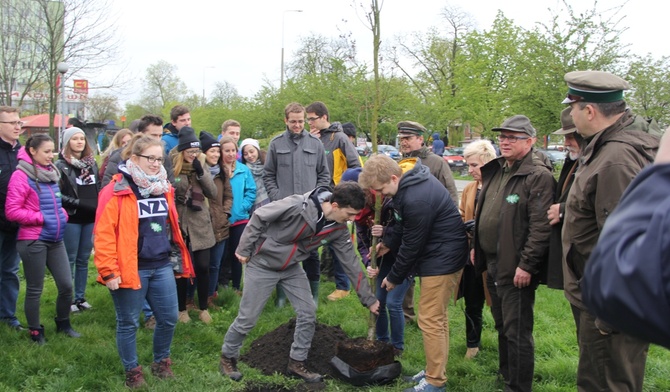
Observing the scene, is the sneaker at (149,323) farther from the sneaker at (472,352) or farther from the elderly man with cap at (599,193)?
the elderly man with cap at (599,193)

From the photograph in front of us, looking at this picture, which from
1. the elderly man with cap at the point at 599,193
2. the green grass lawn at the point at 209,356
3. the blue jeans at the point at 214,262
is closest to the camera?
the elderly man with cap at the point at 599,193

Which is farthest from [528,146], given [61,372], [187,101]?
[187,101]

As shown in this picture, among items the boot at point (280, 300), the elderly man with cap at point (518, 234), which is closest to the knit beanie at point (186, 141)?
the boot at point (280, 300)

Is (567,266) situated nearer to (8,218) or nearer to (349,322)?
(349,322)

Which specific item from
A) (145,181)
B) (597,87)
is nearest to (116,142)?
(145,181)

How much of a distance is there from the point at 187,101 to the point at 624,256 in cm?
6282

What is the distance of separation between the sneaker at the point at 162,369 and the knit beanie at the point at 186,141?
229 centimetres

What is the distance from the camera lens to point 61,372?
4.86 metres

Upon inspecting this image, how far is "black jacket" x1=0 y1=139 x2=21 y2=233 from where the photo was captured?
17.8 ft

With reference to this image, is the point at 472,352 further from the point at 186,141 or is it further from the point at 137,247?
the point at 186,141

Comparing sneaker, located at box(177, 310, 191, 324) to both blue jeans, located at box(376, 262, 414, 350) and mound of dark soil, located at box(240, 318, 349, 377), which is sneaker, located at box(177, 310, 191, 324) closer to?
mound of dark soil, located at box(240, 318, 349, 377)

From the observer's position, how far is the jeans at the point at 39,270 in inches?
206

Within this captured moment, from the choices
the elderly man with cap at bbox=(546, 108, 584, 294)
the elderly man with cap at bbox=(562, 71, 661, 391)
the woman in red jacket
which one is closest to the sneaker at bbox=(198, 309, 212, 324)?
the woman in red jacket

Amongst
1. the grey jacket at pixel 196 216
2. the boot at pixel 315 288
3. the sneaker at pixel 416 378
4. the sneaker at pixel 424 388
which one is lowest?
the sneaker at pixel 416 378
